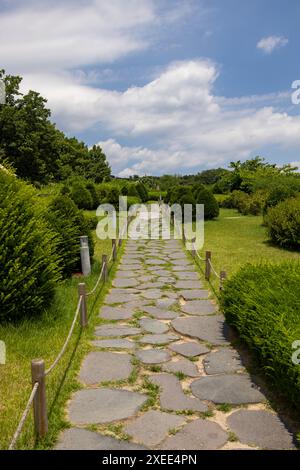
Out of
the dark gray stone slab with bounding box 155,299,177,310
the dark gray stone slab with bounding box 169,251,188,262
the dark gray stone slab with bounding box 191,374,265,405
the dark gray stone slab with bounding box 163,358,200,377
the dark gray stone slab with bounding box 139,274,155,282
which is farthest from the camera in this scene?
the dark gray stone slab with bounding box 169,251,188,262

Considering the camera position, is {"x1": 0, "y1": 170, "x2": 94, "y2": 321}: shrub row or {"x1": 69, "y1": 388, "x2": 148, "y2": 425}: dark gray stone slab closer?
{"x1": 69, "y1": 388, "x2": 148, "y2": 425}: dark gray stone slab

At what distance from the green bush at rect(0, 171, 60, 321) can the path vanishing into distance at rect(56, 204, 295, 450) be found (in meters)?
1.03

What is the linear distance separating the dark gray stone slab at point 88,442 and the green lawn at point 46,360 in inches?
3.6

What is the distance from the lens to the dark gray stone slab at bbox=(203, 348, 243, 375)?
164 inches

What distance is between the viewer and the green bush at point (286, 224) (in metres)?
11.9

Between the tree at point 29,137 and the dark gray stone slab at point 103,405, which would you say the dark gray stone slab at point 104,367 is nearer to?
the dark gray stone slab at point 103,405

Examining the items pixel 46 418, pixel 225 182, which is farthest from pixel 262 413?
pixel 225 182

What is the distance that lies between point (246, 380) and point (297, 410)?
2.27ft

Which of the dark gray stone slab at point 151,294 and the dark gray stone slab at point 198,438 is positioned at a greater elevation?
the dark gray stone slab at point 151,294

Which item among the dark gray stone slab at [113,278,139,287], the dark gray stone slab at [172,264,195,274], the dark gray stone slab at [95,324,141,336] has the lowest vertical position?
the dark gray stone slab at [95,324,141,336]

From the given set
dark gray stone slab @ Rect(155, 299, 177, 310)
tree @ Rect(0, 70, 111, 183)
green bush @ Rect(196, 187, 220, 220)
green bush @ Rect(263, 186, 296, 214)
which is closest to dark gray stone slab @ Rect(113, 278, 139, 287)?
dark gray stone slab @ Rect(155, 299, 177, 310)

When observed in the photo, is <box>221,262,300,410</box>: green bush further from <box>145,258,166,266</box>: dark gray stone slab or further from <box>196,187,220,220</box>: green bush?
<box>196,187,220,220</box>: green bush

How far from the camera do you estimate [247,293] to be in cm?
464

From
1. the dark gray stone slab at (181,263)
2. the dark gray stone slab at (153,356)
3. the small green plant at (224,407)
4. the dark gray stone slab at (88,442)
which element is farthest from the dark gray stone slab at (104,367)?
the dark gray stone slab at (181,263)
